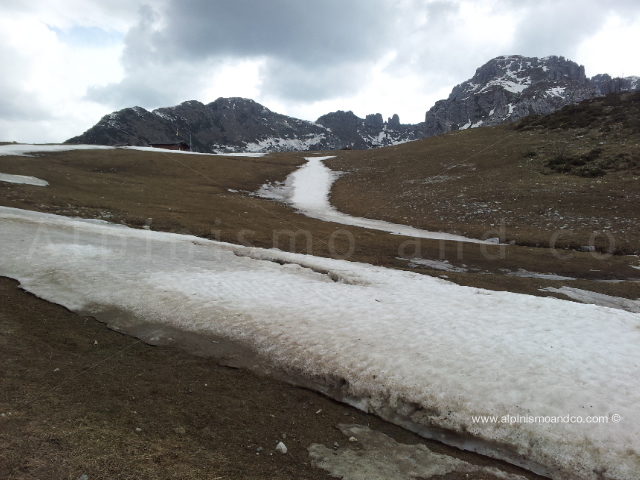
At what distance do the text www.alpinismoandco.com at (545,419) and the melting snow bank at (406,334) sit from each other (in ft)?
0.09

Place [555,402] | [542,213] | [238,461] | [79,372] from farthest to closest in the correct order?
[542,213]
[79,372]
[555,402]
[238,461]

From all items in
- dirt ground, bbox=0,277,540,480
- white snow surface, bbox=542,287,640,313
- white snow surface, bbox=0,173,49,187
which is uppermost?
white snow surface, bbox=0,173,49,187

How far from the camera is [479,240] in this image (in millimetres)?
35812

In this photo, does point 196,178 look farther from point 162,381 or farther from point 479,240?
point 162,381

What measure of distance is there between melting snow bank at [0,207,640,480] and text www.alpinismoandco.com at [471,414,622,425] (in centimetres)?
3

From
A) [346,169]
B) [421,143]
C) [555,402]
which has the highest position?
[421,143]

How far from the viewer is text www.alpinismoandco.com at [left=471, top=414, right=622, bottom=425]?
8367 mm

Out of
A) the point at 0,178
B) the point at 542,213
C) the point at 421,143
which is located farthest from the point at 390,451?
the point at 421,143

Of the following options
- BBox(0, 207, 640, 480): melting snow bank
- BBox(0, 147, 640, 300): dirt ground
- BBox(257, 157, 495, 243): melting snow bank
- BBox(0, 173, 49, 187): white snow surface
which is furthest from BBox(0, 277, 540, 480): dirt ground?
BBox(0, 173, 49, 187): white snow surface

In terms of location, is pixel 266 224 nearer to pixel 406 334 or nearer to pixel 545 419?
pixel 406 334

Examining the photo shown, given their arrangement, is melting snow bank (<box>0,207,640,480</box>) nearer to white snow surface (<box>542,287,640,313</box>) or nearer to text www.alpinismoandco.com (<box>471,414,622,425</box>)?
text www.alpinismoandco.com (<box>471,414,622,425</box>)

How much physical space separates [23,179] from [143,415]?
131ft

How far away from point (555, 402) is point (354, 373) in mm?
5116

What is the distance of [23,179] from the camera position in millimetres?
36719
